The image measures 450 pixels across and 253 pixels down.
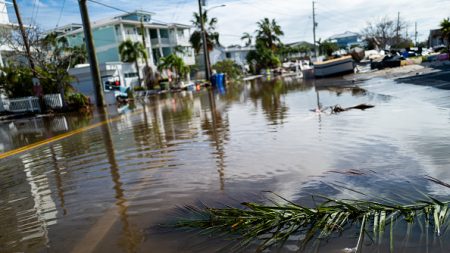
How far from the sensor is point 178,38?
194 feet

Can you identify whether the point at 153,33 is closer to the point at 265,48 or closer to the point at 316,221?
the point at 265,48

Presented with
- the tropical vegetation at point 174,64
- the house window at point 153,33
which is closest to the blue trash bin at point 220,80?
the tropical vegetation at point 174,64

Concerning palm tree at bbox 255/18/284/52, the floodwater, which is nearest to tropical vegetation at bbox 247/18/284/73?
palm tree at bbox 255/18/284/52

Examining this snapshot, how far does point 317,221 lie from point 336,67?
104 ft

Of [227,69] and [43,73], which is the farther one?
[227,69]

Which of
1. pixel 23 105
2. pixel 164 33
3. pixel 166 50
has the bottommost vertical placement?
pixel 23 105

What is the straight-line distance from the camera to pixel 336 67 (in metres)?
33.6

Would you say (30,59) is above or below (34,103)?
above

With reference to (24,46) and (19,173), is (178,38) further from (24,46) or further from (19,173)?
(19,173)

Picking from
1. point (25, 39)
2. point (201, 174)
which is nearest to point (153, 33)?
point (25, 39)

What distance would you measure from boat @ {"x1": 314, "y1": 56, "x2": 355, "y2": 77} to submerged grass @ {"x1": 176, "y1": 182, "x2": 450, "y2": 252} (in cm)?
3095

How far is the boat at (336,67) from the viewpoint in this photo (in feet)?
109

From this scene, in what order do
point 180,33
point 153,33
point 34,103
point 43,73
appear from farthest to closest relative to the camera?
point 180,33 < point 153,33 < point 34,103 < point 43,73

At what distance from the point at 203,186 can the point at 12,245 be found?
2403 mm
